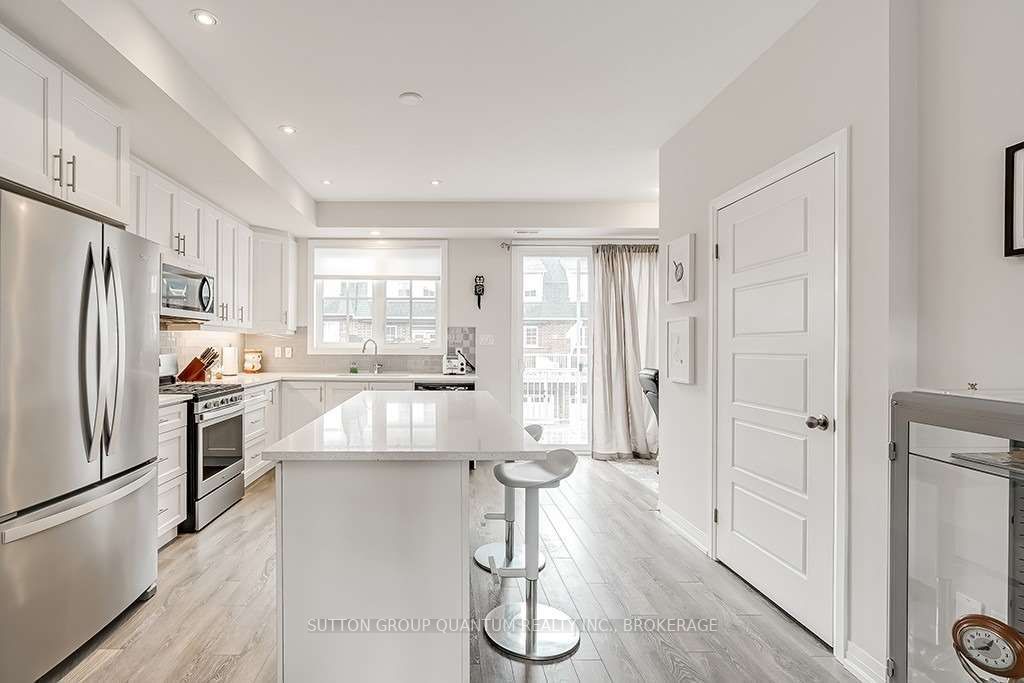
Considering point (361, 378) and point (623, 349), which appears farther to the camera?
point (623, 349)

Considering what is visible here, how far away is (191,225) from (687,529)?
4.06m

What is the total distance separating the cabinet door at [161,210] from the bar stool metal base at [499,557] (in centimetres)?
272

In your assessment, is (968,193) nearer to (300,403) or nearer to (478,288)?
(478,288)

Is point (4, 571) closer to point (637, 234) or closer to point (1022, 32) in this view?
point (1022, 32)

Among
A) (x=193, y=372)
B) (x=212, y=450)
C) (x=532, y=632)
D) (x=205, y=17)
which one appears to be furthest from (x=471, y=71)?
(x=193, y=372)

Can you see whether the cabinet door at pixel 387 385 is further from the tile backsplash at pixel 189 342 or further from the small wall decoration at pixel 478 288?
the tile backsplash at pixel 189 342

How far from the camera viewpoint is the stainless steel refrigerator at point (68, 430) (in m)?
1.74

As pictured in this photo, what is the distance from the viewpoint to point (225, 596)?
8.29 feet

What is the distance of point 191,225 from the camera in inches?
153

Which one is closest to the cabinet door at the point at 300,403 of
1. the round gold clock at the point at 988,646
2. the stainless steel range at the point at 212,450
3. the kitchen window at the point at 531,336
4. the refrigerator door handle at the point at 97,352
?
the stainless steel range at the point at 212,450

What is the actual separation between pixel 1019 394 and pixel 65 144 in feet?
10.6

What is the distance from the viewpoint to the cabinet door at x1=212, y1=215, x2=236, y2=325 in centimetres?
439

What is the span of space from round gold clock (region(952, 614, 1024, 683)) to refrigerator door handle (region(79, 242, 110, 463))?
2835 mm

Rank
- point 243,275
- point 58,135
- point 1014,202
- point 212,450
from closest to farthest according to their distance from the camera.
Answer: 1. point 1014,202
2. point 58,135
3. point 212,450
4. point 243,275
